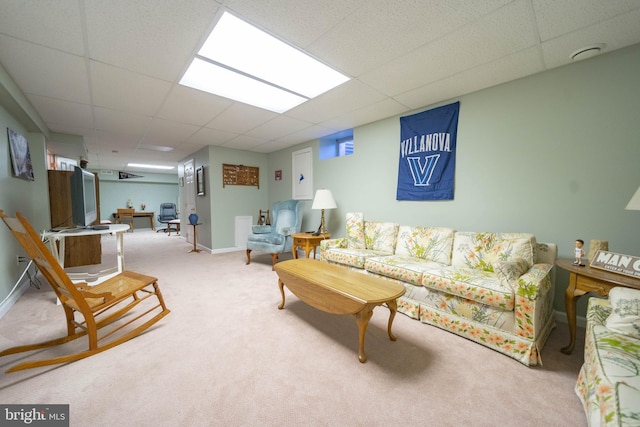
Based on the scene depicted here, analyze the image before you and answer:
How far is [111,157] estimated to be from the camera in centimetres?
600

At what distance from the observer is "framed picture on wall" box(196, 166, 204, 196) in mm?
5062

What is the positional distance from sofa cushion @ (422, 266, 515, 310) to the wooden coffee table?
40 cm

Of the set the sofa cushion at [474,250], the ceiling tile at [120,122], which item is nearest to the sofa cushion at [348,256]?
the sofa cushion at [474,250]

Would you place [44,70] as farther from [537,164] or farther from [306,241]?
[537,164]

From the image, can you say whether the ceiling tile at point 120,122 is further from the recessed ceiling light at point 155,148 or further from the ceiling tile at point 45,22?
the ceiling tile at point 45,22

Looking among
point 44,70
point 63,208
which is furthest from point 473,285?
point 63,208

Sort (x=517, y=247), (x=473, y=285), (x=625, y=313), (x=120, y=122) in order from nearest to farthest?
1. (x=625, y=313)
2. (x=473, y=285)
3. (x=517, y=247)
4. (x=120, y=122)

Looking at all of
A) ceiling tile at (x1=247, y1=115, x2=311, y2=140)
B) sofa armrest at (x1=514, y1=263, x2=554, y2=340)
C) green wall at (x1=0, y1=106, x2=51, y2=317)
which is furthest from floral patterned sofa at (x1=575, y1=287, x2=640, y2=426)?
green wall at (x1=0, y1=106, x2=51, y2=317)

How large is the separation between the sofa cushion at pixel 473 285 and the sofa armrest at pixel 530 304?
6 centimetres

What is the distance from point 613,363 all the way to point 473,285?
2.65 feet

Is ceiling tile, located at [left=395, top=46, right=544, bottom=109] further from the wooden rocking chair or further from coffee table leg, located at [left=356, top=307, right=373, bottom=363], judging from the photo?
the wooden rocking chair

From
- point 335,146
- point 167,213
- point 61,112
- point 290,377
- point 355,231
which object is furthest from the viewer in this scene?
point 167,213

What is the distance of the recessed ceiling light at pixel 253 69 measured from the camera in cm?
172

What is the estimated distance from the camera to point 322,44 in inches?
68.0
